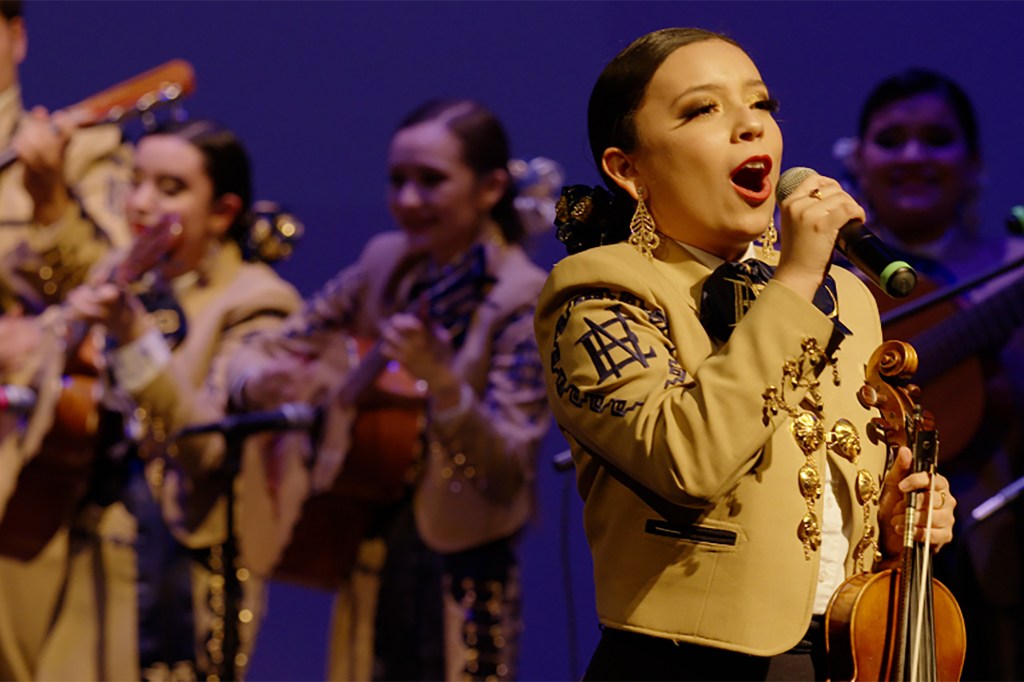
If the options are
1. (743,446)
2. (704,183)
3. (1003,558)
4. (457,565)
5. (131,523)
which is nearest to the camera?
(743,446)

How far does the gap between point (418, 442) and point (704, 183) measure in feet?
6.83

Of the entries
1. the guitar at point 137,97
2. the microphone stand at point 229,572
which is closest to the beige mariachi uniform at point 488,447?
the microphone stand at point 229,572

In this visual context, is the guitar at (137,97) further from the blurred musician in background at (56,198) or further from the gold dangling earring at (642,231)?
the gold dangling earring at (642,231)

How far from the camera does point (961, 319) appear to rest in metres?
3.05

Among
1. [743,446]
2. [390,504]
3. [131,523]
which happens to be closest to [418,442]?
[390,504]

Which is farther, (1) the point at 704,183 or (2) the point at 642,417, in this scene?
(1) the point at 704,183

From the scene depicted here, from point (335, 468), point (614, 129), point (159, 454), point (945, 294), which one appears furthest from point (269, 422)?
point (614, 129)

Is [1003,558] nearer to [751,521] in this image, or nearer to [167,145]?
[751,521]

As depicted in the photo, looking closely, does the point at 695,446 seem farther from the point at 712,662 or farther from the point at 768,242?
the point at 768,242

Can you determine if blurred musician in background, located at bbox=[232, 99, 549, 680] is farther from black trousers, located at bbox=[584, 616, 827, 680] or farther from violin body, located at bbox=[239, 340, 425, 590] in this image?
black trousers, located at bbox=[584, 616, 827, 680]

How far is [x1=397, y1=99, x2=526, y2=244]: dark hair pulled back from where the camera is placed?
140 inches

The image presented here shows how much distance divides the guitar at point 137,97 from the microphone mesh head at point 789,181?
2810mm

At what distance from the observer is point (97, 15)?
4.21 meters

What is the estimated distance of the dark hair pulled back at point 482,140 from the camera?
354cm
